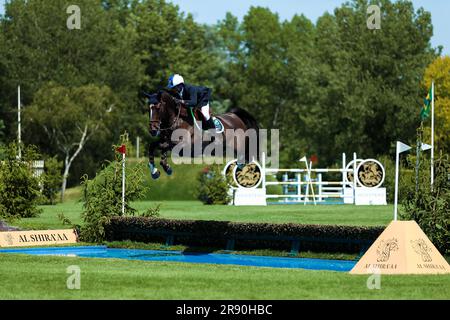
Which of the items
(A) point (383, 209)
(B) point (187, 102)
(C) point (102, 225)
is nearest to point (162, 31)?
(A) point (383, 209)

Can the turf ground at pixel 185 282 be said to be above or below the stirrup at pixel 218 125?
below

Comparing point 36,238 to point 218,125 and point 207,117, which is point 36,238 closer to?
point 218,125

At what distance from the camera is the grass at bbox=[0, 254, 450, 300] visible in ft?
51.2

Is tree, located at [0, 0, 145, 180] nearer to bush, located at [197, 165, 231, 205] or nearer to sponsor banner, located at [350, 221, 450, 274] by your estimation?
bush, located at [197, 165, 231, 205]

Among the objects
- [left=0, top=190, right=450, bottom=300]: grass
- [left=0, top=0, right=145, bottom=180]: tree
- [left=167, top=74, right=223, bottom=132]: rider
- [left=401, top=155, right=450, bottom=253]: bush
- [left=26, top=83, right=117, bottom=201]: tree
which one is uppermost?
[left=0, top=0, right=145, bottom=180]: tree

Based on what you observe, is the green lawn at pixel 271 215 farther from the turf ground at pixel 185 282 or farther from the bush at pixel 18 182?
the turf ground at pixel 185 282

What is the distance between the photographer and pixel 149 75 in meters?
88.7

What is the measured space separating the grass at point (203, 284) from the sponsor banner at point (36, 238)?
23.1ft

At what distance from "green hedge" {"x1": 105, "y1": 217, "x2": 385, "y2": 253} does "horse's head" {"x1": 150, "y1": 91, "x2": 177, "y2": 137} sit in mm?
5951

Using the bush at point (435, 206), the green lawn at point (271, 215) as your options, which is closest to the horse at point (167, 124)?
the bush at point (435, 206)

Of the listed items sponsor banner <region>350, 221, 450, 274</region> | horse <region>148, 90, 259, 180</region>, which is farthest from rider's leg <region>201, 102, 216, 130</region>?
sponsor banner <region>350, 221, 450, 274</region>

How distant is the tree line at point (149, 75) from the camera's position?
71688 millimetres

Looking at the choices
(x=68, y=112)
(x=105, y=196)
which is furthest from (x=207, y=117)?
(x=68, y=112)

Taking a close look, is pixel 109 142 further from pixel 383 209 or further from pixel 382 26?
pixel 383 209
